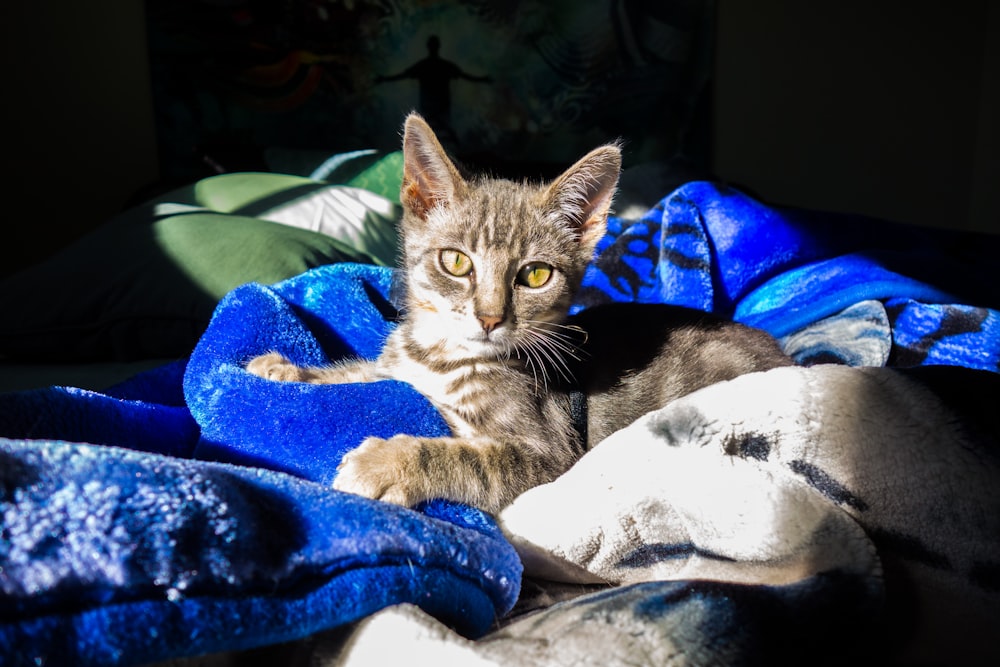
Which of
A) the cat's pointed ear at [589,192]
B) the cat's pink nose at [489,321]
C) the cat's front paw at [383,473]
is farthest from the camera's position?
the cat's pointed ear at [589,192]

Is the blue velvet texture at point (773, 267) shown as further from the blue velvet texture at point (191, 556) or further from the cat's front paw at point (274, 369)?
the blue velvet texture at point (191, 556)

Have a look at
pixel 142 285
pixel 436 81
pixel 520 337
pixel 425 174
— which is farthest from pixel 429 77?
pixel 520 337

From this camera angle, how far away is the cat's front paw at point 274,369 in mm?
1067

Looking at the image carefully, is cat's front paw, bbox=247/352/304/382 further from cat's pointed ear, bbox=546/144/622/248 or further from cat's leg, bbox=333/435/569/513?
cat's pointed ear, bbox=546/144/622/248

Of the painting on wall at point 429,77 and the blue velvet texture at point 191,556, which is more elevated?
the painting on wall at point 429,77

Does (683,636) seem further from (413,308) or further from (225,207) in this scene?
(225,207)

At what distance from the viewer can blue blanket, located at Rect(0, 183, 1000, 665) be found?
17.7 inches

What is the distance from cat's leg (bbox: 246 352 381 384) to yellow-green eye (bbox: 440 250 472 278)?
254 mm

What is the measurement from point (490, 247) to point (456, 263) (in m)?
0.06

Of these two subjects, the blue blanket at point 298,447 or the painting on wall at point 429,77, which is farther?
the painting on wall at point 429,77

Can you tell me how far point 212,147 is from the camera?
2.91m

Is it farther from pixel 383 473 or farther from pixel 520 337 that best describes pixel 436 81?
pixel 383 473

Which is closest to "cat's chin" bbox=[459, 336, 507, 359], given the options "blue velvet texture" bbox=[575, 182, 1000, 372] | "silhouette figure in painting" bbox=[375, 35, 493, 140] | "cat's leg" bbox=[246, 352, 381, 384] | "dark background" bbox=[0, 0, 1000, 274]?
"cat's leg" bbox=[246, 352, 381, 384]

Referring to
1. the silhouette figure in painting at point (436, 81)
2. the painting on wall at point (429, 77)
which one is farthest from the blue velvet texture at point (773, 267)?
the silhouette figure in painting at point (436, 81)
